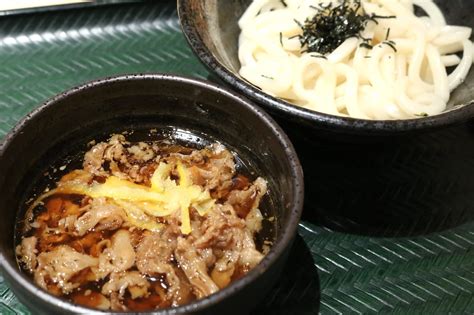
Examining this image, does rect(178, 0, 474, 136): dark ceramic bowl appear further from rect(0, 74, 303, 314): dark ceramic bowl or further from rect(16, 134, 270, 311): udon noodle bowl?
rect(16, 134, 270, 311): udon noodle bowl

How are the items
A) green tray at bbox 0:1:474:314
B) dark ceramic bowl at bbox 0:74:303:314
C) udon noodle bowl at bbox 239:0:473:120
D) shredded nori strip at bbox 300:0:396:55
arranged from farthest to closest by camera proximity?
shredded nori strip at bbox 300:0:396:55, udon noodle bowl at bbox 239:0:473:120, green tray at bbox 0:1:474:314, dark ceramic bowl at bbox 0:74:303:314

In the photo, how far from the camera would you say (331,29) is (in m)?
2.74

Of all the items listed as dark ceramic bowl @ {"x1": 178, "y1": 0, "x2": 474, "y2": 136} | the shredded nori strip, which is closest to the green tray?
dark ceramic bowl @ {"x1": 178, "y1": 0, "x2": 474, "y2": 136}

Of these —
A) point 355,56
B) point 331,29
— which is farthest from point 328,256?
point 331,29

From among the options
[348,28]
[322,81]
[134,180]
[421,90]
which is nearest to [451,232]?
[421,90]

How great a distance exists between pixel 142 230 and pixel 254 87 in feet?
2.40

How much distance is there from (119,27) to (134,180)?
59.1 inches

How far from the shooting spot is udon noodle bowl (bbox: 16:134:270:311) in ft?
5.59

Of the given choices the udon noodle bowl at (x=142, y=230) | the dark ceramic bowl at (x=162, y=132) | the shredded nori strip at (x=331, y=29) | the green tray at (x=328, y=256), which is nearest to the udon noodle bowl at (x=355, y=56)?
the shredded nori strip at (x=331, y=29)

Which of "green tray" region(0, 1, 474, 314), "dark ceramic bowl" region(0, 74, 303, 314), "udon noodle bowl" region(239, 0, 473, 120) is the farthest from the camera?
"udon noodle bowl" region(239, 0, 473, 120)

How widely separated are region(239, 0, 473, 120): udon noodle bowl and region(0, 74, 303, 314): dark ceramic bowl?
52 centimetres

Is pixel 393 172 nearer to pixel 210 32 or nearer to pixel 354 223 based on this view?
pixel 354 223

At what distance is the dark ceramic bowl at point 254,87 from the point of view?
6.83ft

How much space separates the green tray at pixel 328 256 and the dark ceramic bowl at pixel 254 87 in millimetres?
316
